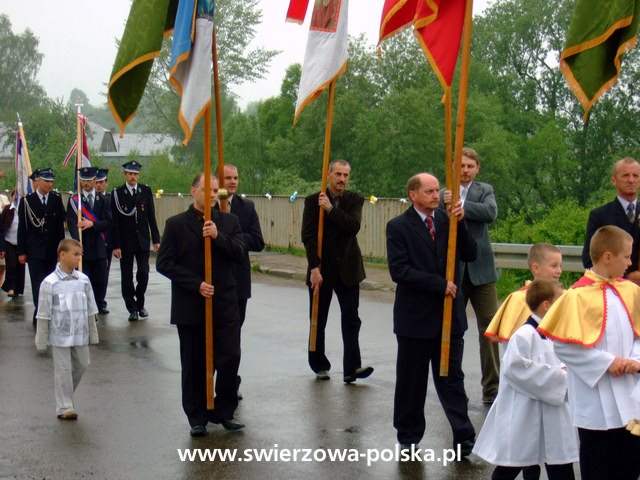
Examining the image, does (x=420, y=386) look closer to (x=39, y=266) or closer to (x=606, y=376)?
(x=606, y=376)

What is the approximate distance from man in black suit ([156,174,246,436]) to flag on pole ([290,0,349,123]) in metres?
2.10

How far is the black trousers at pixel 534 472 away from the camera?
18.0ft

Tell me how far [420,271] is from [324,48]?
123 inches

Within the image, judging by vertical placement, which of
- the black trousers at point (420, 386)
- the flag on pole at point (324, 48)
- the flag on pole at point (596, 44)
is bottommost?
the black trousers at point (420, 386)

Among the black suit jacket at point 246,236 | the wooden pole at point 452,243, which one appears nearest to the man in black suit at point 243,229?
the black suit jacket at point 246,236

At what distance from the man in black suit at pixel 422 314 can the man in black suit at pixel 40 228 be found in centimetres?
722

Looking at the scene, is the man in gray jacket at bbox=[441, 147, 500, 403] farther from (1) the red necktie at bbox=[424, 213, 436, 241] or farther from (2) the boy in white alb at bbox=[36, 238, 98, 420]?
(2) the boy in white alb at bbox=[36, 238, 98, 420]

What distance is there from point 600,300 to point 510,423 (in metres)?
0.95

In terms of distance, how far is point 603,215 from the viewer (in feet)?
24.0

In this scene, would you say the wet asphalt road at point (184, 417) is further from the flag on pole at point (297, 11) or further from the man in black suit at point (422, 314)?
the flag on pole at point (297, 11)

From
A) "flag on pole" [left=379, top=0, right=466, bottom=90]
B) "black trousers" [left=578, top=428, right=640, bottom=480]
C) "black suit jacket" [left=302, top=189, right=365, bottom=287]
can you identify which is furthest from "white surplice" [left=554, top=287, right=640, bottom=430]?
"black suit jacket" [left=302, top=189, right=365, bottom=287]

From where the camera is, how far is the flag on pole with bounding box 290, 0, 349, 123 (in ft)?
29.6

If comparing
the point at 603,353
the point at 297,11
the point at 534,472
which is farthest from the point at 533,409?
the point at 297,11

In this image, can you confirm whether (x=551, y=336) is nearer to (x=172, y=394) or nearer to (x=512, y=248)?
(x=172, y=394)
